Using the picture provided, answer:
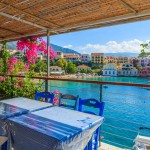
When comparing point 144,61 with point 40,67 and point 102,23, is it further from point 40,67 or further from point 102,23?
point 102,23

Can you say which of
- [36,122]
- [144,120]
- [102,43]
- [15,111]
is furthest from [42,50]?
[102,43]

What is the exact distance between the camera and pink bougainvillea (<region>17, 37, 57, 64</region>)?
5875 mm

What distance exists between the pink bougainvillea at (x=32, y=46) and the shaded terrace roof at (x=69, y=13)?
1143 millimetres

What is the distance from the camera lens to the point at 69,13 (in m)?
3.64

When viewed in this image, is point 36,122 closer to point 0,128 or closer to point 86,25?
point 0,128

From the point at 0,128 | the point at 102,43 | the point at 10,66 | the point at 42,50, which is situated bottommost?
the point at 0,128

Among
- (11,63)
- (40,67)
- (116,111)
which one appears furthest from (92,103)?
(116,111)

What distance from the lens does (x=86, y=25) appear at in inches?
160

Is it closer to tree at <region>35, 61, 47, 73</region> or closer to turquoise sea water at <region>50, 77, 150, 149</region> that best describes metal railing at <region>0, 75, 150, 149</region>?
turquoise sea water at <region>50, 77, 150, 149</region>

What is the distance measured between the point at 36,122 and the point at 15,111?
513 mm

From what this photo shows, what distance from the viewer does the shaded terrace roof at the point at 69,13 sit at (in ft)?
10.3

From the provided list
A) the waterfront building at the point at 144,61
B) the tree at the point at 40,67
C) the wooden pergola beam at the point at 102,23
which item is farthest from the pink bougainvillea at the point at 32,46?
the waterfront building at the point at 144,61

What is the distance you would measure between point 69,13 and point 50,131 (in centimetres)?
268

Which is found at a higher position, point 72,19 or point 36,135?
point 72,19
